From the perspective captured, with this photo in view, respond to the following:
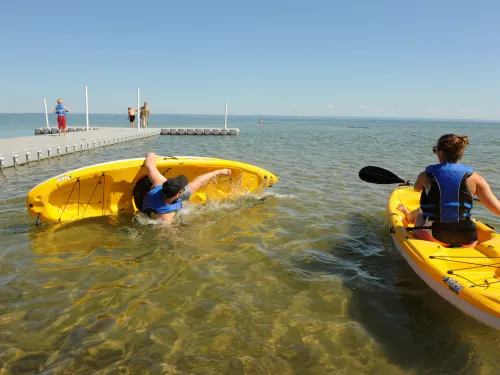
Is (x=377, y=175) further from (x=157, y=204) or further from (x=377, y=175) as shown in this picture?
(x=157, y=204)

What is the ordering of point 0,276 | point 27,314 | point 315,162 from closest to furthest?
point 27,314
point 0,276
point 315,162

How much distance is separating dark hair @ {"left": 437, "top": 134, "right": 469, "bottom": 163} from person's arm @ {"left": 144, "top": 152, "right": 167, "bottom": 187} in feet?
14.1

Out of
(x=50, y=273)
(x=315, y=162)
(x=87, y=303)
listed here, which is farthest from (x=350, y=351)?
(x=315, y=162)

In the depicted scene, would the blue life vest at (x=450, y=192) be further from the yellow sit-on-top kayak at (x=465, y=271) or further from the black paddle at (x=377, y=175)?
the black paddle at (x=377, y=175)

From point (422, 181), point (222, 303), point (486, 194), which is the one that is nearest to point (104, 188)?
point (222, 303)

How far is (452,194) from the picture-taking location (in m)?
3.94

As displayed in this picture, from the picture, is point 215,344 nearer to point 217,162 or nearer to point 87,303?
point 87,303

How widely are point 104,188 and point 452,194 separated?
5666 mm

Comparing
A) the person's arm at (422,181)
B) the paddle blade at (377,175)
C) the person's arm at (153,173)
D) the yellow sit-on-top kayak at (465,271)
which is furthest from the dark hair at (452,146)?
the person's arm at (153,173)

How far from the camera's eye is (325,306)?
379 centimetres

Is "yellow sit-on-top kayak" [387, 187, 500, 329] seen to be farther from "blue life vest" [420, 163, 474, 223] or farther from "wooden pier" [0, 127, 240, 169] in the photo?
"wooden pier" [0, 127, 240, 169]

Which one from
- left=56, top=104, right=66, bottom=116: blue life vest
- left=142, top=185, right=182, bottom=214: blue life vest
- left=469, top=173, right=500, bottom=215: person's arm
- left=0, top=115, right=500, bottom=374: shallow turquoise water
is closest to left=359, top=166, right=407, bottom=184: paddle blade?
left=0, top=115, right=500, bottom=374: shallow turquoise water

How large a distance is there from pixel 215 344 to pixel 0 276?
2.96 metres

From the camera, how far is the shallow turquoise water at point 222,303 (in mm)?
2963
